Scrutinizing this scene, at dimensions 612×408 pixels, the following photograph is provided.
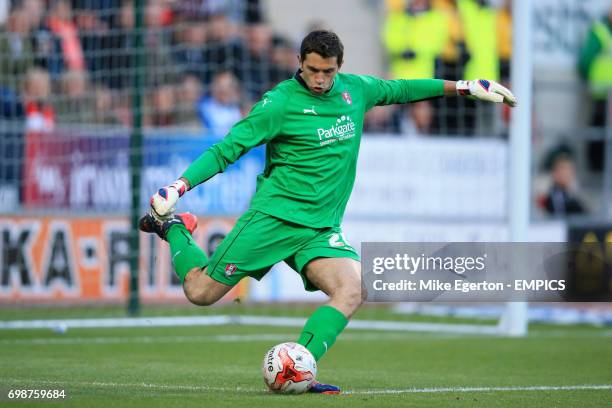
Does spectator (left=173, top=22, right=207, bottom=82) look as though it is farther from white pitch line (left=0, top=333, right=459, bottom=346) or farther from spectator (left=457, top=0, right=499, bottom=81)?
white pitch line (left=0, top=333, right=459, bottom=346)

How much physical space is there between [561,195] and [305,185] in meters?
11.6

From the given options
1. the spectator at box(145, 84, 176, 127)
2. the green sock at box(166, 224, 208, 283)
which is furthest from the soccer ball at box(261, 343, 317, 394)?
the spectator at box(145, 84, 176, 127)

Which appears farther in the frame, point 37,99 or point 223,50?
point 223,50

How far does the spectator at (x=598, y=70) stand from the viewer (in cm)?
1959

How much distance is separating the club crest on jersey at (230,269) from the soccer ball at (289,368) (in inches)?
31.4

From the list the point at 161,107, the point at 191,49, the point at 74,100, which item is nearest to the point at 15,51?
the point at 74,100

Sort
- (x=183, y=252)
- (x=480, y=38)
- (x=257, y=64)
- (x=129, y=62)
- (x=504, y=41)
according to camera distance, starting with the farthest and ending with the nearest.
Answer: (x=504, y=41)
(x=480, y=38)
(x=257, y=64)
(x=129, y=62)
(x=183, y=252)

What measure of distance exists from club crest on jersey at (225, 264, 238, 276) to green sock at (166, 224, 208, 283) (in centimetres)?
28

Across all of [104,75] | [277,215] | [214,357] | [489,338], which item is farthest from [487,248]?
[104,75]

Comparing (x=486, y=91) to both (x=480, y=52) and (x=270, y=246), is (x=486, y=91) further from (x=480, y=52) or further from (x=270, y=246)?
(x=480, y=52)

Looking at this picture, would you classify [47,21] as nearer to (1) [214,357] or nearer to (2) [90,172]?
(2) [90,172]

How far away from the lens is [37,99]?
51.0 feet

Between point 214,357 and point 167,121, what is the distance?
271 inches

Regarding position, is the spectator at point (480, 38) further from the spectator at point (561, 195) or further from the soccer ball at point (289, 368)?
the soccer ball at point (289, 368)
